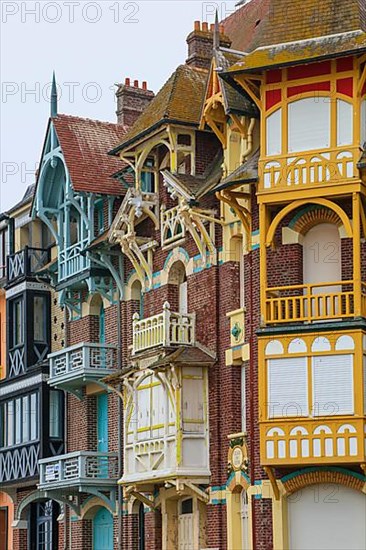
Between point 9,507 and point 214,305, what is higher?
point 214,305

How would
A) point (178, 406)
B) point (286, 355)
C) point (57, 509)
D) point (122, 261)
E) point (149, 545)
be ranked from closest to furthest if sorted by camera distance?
point (286, 355)
point (178, 406)
point (149, 545)
point (122, 261)
point (57, 509)

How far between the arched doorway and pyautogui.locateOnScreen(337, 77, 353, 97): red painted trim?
26.4 feet

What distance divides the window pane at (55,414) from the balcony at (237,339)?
405 inches

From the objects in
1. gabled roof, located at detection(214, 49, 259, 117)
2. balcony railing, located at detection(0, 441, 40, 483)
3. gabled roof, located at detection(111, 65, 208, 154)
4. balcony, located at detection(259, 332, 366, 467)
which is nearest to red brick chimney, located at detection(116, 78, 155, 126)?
gabled roof, located at detection(111, 65, 208, 154)

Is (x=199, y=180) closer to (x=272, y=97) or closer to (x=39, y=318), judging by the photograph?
(x=272, y=97)

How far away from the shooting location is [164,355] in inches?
1375

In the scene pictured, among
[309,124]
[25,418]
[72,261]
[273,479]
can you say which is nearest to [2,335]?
[25,418]

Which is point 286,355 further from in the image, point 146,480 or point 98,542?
point 98,542

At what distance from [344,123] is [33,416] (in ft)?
52.6

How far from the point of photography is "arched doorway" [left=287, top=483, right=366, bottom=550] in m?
30.5

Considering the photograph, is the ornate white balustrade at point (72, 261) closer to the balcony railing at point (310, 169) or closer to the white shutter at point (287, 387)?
the balcony railing at point (310, 169)

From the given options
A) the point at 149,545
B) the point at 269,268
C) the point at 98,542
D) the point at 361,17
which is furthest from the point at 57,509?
the point at 361,17

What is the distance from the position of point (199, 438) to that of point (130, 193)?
268 inches

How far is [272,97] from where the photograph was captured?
1257 inches
